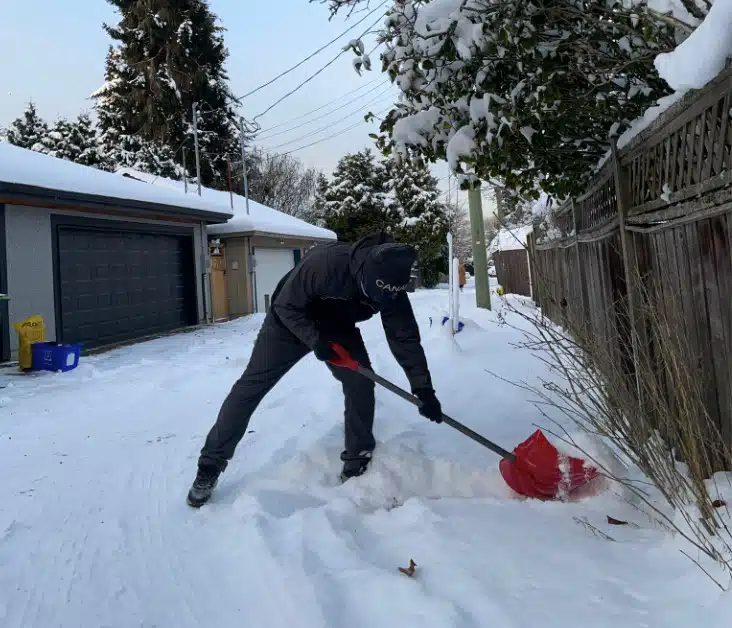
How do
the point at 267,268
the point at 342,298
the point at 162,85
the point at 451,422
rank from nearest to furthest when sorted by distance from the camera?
the point at 451,422 → the point at 342,298 → the point at 267,268 → the point at 162,85

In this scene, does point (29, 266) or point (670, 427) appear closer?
point (670, 427)

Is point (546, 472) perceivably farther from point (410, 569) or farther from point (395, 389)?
point (410, 569)

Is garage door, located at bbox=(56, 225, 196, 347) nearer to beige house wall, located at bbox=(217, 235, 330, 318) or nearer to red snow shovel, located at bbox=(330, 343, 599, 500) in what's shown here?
beige house wall, located at bbox=(217, 235, 330, 318)

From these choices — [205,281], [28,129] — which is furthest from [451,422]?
[28,129]

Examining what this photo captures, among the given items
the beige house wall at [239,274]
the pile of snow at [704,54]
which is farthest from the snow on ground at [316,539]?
the beige house wall at [239,274]

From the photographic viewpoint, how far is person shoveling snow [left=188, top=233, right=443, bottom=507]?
3141mm

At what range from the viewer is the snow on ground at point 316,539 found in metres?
2.08

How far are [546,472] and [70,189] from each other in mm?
8331

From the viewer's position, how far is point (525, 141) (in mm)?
3566

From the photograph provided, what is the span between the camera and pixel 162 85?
2834cm

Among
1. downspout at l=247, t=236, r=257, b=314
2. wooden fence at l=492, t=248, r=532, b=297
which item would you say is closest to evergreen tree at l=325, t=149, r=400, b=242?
wooden fence at l=492, t=248, r=532, b=297

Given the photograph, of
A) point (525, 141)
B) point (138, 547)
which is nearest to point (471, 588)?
point (138, 547)

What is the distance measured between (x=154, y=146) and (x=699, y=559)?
101 ft

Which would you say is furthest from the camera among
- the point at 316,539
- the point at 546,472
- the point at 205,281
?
the point at 205,281
